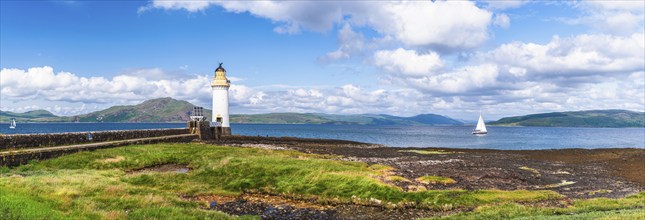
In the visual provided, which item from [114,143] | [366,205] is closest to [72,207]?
[366,205]

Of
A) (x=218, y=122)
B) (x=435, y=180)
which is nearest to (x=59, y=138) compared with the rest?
(x=435, y=180)

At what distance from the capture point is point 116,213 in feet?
64.1

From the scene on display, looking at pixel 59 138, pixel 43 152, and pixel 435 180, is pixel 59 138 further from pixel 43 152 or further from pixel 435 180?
pixel 435 180

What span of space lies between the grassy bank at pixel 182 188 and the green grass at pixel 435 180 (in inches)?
112

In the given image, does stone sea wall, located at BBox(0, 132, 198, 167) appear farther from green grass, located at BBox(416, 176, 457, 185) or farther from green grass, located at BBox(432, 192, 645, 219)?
green grass, located at BBox(432, 192, 645, 219)

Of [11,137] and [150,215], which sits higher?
[11,137]

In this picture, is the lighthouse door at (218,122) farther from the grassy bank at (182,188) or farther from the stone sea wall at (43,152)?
the grassy bank at (182,188)

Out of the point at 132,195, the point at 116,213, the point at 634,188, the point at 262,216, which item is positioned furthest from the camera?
the point at 634,188

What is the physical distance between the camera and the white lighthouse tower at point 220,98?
81406 millimetres

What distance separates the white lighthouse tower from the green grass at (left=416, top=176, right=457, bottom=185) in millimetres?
54844

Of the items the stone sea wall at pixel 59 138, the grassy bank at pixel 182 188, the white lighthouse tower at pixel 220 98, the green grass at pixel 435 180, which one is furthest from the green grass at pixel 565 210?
the white lighthouse tower at pixel 220 98

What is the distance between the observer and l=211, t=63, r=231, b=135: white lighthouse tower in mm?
81406

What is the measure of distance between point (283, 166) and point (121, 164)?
48.0ft

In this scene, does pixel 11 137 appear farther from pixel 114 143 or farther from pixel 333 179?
pixel 333 179
